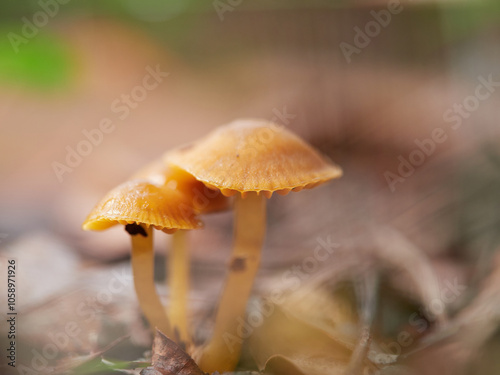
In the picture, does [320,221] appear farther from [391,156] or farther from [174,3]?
[174,3]

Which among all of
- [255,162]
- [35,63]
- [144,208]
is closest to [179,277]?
[144,208]

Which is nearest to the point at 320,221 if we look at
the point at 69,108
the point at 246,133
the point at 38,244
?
the point at 246,133

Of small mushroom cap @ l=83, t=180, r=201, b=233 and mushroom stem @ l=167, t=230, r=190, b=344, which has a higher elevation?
small mushroom cap @ l=83, t=180, r=201, b=233

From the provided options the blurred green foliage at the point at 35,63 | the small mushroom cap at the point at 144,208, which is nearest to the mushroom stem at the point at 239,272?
the small mushroom cap at the point at 144,208

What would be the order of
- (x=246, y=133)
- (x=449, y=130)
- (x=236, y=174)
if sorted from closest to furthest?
(x=236, y=174) < (x=246, y=133) < (x=449, y=130)

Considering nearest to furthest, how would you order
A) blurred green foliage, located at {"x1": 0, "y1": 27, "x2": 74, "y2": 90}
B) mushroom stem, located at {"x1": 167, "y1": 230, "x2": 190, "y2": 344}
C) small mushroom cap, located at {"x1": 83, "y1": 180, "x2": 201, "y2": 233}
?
small mushroom cap, located at {"x1": 83, "y1": 180, "x2": 201, "y2": 233}, mushroom stem, located at {"x1": 167, "y1": 230, "x2": 190, "y2": 344}, blurred green foliage, located at {"x1": 0, "y1": 27, "x2": 74, "y2": 90}

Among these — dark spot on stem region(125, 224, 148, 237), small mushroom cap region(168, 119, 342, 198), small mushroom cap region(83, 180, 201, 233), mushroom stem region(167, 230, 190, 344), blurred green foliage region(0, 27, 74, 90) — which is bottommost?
mushroom stem region(167, 230, 190, 344)

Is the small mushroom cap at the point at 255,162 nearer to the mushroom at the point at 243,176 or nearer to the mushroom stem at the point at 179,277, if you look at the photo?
the mushroom at the point at 243,176

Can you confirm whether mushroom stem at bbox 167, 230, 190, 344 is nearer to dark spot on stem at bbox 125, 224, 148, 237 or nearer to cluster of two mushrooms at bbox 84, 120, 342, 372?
cluster of two mushrooms at bbox 84, 120, 342, 372

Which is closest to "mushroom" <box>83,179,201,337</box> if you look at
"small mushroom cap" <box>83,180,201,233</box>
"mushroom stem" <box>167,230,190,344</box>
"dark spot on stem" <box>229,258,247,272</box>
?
"small mushroom cap" <box>83,180,201,233</box>
